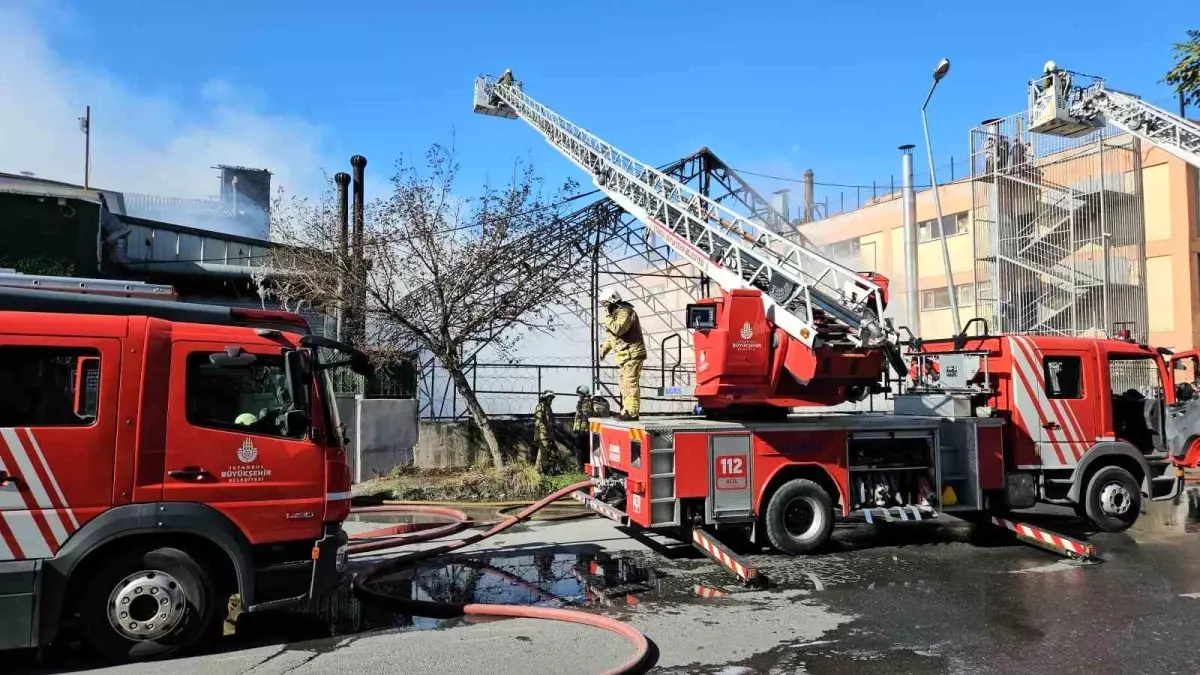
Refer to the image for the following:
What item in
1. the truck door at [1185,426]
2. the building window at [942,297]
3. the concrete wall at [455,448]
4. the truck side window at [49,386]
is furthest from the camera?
the building window at [942,297]

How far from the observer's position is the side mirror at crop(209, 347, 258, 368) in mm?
5410

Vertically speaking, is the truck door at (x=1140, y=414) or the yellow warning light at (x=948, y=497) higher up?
the truck door at (x=1140, y=414)

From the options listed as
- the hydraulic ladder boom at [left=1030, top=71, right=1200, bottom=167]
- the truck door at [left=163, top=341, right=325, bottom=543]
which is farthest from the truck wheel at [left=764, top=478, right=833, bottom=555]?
the hydraulic ladder boom at [left=1030, top=71, right=1200, bottom=167]

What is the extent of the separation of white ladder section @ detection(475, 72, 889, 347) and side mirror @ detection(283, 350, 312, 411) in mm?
5453

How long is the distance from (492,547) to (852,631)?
4540mm

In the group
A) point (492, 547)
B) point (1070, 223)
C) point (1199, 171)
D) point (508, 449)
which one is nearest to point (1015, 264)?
point (1070, 223)

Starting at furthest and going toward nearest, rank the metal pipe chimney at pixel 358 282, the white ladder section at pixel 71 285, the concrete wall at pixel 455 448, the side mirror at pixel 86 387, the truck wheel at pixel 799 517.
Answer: the concrete wall at pixel 455 448
the metal pipe chimney at pixel 358 282
the truck wheel at pixel 799 517
the white ladder section at pixel 71 285
the side mirror at pixel 86 387

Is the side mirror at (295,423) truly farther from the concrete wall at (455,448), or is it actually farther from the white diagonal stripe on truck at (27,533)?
the concrete wall at (455,448)

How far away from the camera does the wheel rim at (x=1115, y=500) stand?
9.59 meters

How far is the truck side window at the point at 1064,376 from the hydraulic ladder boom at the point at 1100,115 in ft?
35.5

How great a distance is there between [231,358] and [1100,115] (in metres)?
21.9

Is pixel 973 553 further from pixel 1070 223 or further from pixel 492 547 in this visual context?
pixel 1070 223

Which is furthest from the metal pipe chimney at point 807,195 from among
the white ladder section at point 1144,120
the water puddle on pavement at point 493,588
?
the water puddle on pavement at point 493,588

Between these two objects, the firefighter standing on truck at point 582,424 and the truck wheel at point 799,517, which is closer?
the truck wheel at point 799,517
